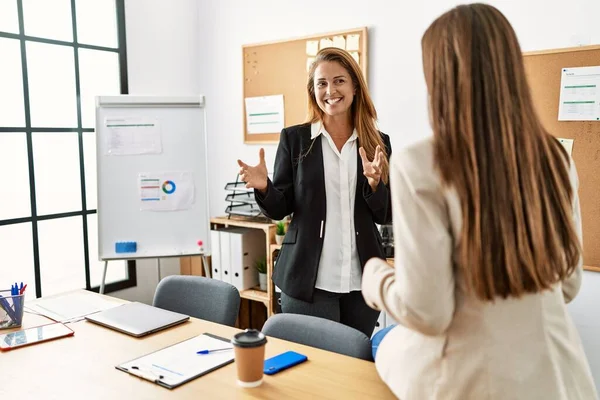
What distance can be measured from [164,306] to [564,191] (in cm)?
175

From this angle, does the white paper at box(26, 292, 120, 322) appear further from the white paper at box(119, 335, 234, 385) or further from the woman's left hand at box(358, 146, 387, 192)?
the woman's left hand at box(358, 146, 387, 192)

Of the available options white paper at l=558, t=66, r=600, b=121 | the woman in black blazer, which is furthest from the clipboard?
white paper at l=558, t=66, r=600, b=121

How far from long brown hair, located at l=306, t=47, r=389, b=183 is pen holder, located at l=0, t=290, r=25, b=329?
50.3 inches

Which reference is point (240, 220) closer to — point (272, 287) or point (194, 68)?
point (272, 287)

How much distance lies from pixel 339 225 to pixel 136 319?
821 mm

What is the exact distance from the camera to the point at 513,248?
953 millimetres

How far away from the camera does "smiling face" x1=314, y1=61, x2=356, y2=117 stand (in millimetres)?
2109

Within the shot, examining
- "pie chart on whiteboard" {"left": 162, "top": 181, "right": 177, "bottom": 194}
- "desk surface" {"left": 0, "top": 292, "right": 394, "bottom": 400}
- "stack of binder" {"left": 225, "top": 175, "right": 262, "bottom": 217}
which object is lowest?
"desk surface" {"left": 0, "top": 292, "right": 394, "bottom": 400}

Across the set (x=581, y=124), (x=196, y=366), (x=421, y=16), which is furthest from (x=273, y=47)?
(x=196, y=366)

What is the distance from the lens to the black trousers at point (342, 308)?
2.11m

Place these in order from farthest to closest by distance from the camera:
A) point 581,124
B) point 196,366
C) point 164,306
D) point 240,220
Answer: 1. point 240,220
2. point 581,124
3. point 164,306
4. point 196,366

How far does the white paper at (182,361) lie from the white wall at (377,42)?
187 centimetres

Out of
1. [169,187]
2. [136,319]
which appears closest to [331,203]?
[136,319]

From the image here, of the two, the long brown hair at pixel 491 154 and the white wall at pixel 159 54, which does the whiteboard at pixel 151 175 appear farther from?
the long brown hair at pixel 491 154
